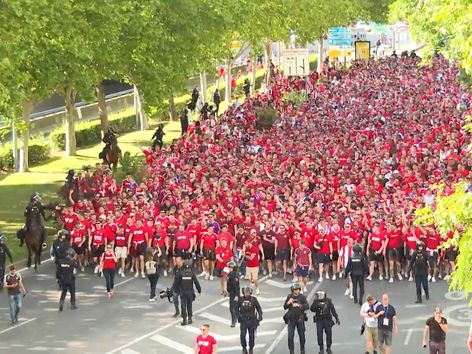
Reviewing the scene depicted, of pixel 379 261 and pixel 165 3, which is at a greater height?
pixel 165 3

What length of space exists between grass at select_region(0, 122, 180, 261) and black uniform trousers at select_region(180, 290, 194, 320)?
7.56 metres

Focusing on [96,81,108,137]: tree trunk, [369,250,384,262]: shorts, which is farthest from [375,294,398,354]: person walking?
[96,81,108,137]: tree trunk

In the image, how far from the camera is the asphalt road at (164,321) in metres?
19.9

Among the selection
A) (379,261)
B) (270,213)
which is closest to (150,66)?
(270,213)

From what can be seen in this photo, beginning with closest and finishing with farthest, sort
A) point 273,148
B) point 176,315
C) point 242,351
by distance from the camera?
point 242,351 < point 176,315 < point 273,148

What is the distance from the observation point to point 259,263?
25547 millimetres

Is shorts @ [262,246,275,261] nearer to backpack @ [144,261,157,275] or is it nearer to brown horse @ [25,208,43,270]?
backpack @ [144,261,157,275]

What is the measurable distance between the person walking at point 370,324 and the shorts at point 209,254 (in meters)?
6.65

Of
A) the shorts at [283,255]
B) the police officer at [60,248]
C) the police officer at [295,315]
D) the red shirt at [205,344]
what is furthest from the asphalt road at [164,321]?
the red shirt at [205,344]

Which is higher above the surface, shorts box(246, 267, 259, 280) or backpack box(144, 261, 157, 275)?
backpack box(144, 261, 157, 275)

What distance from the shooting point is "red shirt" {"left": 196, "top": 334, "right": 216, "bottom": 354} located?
56.3ft

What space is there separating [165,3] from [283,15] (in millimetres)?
25081

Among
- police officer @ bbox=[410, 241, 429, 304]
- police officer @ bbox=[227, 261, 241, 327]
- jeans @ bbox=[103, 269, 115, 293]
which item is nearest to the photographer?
police officer @ bbox=[227, 261, 241, 327]

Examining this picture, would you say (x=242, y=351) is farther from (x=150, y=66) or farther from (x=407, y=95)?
(x=407, y=95)
